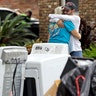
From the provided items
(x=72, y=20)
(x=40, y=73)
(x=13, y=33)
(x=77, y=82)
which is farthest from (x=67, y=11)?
(x=77, y=82)

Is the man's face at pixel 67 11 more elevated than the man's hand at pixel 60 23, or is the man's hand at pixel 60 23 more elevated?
the man's face at pixel 67 11

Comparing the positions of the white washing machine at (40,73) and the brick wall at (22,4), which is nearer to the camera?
the white washing machine at (40,73)

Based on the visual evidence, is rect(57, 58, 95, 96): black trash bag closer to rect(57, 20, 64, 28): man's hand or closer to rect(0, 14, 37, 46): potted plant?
rect(57, 20, 64, 28): man's hand

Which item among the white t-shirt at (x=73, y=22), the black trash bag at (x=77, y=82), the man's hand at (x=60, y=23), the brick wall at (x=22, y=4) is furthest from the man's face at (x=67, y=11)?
the brick wall at (x=22, y=4)

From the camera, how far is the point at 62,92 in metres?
4.14

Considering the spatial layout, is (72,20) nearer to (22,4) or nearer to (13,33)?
(13,33)

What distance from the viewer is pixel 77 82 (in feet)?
13.3

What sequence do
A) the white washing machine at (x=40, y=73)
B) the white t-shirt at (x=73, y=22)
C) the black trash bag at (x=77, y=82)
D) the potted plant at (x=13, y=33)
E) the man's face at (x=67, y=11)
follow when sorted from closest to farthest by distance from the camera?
the black trash bag at (x=77, y=82)
the white washing machine at (x=40, y=73)
the white t-shirt at (x=73, y=22)
the man's face at (x=67, y=11)
the potted plant at (x=13, y=33)

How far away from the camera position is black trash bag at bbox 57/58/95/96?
4.03 meters

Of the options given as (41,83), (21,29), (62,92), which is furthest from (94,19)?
(62,92)

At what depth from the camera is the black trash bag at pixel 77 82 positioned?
4027 mm

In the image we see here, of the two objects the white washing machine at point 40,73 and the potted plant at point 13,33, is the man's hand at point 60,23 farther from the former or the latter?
the potted plant at point 13,33

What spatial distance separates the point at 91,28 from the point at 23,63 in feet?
21.1

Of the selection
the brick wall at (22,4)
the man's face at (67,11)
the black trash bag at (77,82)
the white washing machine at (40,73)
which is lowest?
the brick wall at (22,4)
